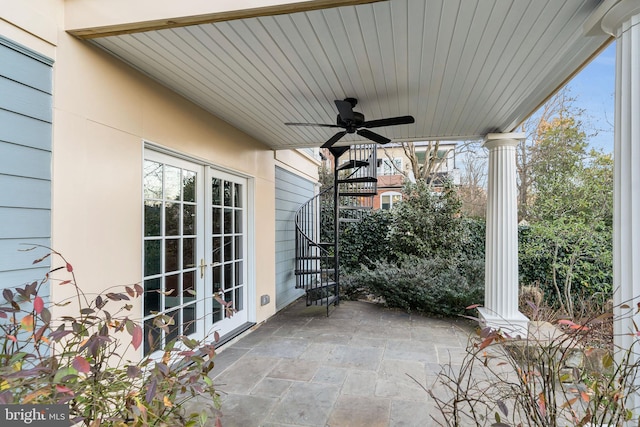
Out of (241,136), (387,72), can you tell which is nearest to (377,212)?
(241,136)

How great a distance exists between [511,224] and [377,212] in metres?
3.55

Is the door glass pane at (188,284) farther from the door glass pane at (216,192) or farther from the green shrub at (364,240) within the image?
the green shrub at (364,240)

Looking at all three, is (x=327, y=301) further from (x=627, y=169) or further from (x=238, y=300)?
(x=627, y=169)

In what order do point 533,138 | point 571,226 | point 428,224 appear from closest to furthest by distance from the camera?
point 571,226
point 428,224
point 533,138

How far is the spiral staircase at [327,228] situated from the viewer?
204 inches

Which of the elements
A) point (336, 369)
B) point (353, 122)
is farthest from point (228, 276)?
point (353, 122)

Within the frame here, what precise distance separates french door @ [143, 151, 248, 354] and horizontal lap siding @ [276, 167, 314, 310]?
1.00 metres

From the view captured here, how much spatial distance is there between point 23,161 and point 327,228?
20.0 ft

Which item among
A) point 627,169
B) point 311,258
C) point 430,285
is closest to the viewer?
point 627,169

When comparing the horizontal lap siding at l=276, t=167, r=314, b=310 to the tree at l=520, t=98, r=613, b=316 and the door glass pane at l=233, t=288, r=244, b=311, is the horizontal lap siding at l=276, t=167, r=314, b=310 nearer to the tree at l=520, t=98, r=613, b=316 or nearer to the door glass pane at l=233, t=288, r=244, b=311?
the door glass pane at l=233, t=288, r=244, b=311

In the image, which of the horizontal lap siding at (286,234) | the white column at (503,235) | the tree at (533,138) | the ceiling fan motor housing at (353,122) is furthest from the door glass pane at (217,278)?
the tree at (533,138)

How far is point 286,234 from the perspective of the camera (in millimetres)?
5637

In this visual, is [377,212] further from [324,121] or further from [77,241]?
[77,241]

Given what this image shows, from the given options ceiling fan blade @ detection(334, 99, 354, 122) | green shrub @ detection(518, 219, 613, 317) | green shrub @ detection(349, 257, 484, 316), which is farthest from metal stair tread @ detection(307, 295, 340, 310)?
green shrub @ detection(518, 219, 613, 317)
